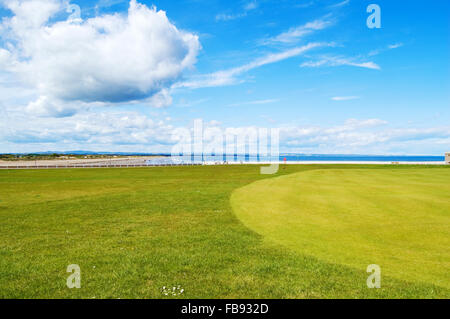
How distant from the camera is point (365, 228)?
1194cm

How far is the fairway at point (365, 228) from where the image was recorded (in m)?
8.48

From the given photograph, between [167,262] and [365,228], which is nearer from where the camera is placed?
[167,262]

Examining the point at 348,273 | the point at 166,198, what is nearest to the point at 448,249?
the point at 348,273

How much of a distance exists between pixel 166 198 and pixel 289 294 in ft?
49.8

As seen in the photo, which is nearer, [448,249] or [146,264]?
[146,264]

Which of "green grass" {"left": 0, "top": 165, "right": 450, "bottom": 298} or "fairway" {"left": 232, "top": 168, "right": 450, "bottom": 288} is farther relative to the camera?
"fairway" {"left": 232, "top": 168, "right": 450, "bottom": 288}

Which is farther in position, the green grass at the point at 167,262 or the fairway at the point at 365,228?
the fairway at the point at 365,228

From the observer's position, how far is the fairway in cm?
848
